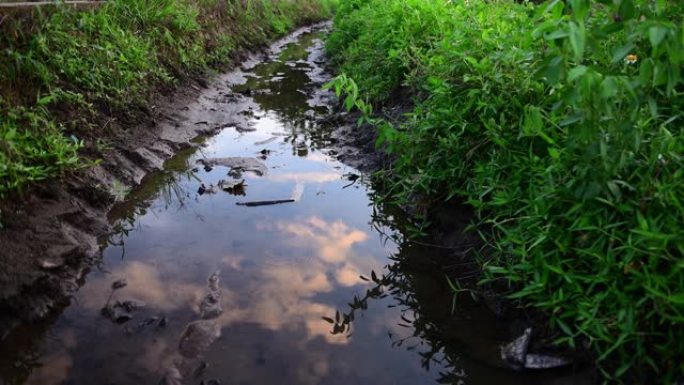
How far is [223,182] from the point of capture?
4.70 meters

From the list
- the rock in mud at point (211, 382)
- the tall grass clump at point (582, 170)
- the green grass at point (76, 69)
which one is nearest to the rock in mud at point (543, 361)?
the tall grass clump at point (582, 170)

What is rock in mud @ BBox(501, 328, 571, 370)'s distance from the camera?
2576 mm

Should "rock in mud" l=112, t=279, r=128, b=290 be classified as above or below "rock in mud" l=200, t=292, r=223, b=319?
above

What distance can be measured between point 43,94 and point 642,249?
4483mm

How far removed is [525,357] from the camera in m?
2.64

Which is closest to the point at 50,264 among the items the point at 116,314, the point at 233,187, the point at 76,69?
the point at 116,314

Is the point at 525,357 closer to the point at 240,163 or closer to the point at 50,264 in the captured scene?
the point at 50,264

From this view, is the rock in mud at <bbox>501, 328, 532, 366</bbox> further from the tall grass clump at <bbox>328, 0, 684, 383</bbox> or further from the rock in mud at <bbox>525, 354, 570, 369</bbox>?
the tall grass clump at <bbox>328, 0, 684, 383</bbox>

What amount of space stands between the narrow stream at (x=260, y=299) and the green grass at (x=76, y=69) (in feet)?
2.41

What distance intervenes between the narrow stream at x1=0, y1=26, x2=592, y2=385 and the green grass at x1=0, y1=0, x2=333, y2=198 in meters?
0.73

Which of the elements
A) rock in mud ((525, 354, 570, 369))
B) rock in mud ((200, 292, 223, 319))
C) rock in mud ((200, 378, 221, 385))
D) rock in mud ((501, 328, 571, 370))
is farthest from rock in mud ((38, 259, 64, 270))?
rock in mud ((525, 354, 570, 369))

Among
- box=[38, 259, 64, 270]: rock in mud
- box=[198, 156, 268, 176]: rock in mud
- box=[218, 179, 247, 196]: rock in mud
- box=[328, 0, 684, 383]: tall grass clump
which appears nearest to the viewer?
box=[328, 0, 684, 383]: tall grass clump

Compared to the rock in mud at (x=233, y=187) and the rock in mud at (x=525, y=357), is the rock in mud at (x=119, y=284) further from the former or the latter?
the rock in mud at (x=525, y=357)

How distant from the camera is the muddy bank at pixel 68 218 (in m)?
2.90
